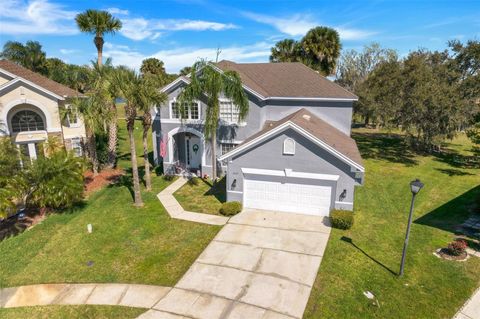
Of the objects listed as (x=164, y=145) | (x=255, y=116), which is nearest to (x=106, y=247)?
(x=164, y=145)

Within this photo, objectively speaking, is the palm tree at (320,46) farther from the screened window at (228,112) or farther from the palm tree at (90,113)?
the palm tree at (90,113)

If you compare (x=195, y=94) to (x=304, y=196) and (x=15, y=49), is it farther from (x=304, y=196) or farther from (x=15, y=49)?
(x=15, y=49)

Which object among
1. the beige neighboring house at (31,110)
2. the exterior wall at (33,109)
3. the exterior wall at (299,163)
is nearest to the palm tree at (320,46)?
the exterior wall at (299,163)

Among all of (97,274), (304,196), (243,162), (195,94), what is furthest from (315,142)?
(97,274)

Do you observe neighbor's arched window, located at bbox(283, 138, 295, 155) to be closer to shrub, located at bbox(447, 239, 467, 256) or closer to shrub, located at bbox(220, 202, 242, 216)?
shrub, located at bbox(220, 202, 242, 216)

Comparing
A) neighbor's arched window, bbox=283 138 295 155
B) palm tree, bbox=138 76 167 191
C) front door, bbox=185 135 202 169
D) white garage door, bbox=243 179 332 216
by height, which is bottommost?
white garage door, bbox=243 179 332 216

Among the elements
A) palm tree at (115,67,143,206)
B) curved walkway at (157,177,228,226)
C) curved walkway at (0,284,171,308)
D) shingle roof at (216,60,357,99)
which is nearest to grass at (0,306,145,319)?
curved walkway at (0,284,171,308)

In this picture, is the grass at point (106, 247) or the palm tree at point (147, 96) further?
the palm tree at point (147, 96)
